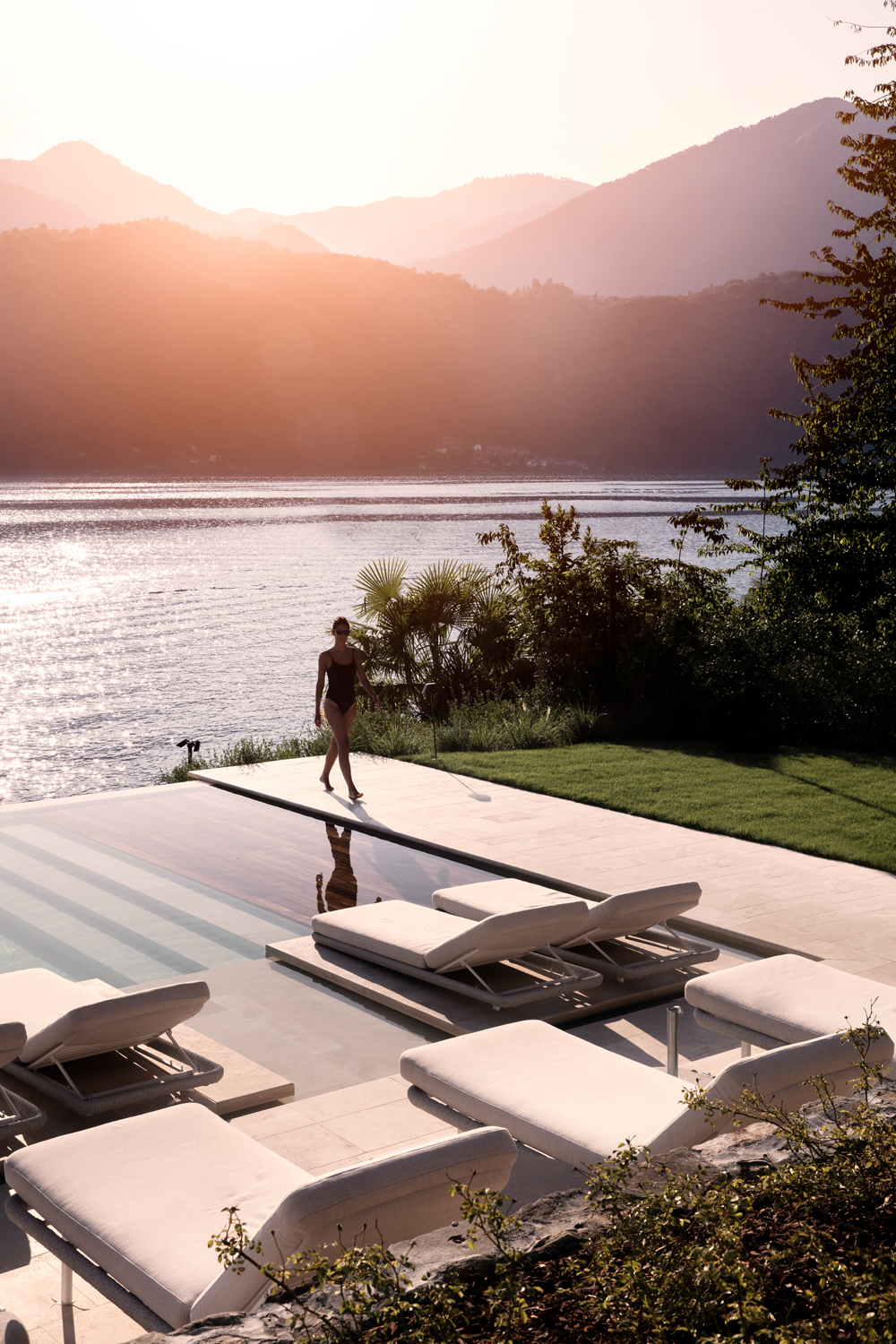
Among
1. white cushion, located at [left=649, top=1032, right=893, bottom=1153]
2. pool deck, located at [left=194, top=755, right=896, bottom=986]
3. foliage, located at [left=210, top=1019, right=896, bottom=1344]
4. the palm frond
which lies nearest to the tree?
the palm frond

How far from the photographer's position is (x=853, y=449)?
52.1 ft

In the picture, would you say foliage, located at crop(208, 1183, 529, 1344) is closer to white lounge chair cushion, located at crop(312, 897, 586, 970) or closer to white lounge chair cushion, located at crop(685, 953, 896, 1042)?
white lounge chair cushion, located at crop(685, 953, 896, 1042)

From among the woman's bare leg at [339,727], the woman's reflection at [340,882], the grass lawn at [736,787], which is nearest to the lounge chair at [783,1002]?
the woman's reflection at [340,882]

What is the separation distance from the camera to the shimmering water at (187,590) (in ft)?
96.6

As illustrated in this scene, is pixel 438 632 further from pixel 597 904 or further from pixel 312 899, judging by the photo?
pixel 597 904

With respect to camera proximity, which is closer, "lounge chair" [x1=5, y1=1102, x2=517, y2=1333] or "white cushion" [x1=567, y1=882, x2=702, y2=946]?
"lounge chair" [x1=5, y1=1102, x2=517, y2=1333]

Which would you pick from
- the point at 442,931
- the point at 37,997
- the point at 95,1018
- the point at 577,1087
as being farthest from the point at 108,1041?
the point at 442,931

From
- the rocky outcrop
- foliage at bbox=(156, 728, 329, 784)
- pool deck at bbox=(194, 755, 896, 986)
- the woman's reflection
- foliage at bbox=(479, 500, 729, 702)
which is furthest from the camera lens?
foliage at bbox=(479, 500, 729, 702)

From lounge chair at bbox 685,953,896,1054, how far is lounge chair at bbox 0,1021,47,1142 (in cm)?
268

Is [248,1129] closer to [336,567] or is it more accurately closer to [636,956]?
[636,956]

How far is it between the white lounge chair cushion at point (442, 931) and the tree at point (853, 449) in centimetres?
1035

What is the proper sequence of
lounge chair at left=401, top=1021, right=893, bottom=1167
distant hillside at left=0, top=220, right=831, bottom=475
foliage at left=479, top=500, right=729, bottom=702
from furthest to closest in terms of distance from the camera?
distant hillside at left=0, top=220, right=831, bottom=475, foliage at left=479, top=500, right=729, bottom=702, lounge chair at left=401, top=1021, right=893, bottom=1167

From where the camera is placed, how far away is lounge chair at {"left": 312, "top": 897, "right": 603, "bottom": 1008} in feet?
18.4

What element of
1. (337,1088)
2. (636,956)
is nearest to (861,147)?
(636,956)
